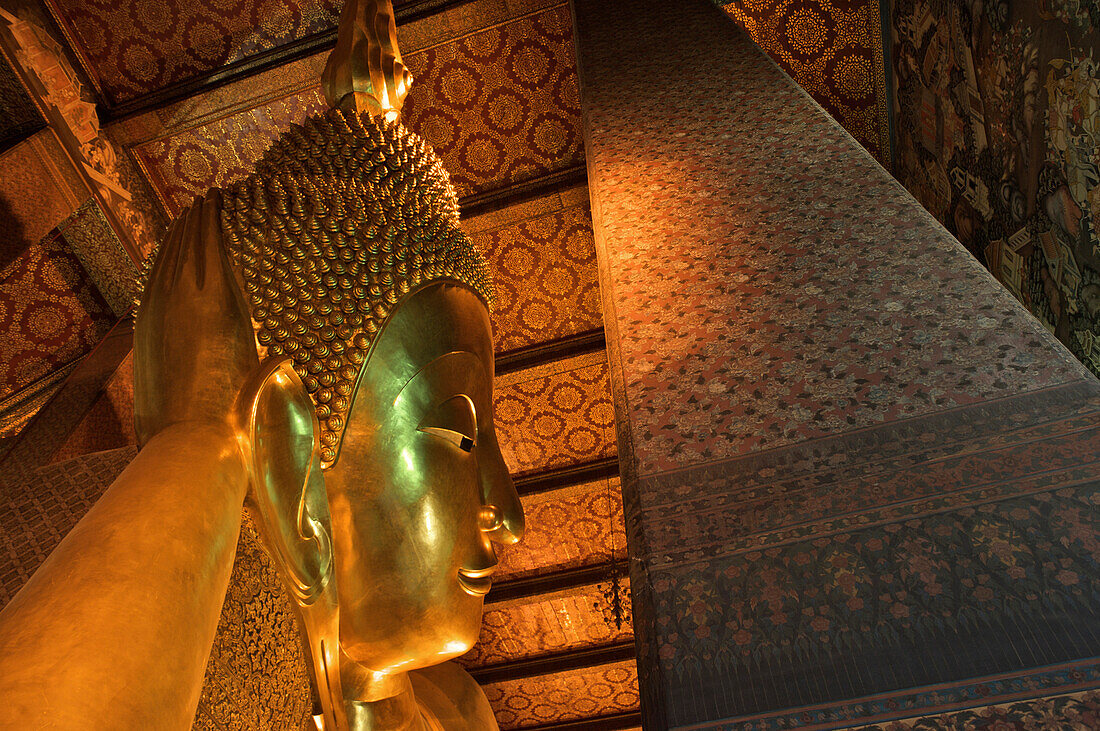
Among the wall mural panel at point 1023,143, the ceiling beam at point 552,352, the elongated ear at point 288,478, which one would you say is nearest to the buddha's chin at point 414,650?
the elongated ear at point 288,478

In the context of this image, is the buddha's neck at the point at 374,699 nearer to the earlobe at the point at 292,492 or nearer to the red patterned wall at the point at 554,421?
the earlobe at the point at 292,492

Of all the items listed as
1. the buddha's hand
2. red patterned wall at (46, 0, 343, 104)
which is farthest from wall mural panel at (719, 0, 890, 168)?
the buddha's hand

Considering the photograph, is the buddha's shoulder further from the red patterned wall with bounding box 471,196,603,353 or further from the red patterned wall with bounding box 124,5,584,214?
the red patterned wall with bounding box 124,5,584,214

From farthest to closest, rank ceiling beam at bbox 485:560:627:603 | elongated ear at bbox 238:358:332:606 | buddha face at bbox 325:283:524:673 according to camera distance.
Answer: ceiling beam at bbox 485:560:627:603, buddha face at bbox 325:283:524:673, elongated ear at bbox 238:358:332:606

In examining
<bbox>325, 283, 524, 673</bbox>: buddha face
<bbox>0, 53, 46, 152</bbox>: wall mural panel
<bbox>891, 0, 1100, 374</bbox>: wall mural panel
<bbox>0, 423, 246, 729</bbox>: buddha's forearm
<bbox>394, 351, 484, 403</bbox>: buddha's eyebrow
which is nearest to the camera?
<bbox>0, 423, 246, 729</bbox>: buddha's forearm

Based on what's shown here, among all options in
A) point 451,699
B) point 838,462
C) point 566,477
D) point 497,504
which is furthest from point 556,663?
point 838,462

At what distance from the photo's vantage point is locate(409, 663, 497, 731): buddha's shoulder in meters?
2.05

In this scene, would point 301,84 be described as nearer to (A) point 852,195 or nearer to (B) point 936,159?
(B) point 936,159

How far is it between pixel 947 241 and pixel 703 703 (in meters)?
0.91

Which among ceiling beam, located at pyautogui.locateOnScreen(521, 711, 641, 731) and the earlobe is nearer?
the earlobe

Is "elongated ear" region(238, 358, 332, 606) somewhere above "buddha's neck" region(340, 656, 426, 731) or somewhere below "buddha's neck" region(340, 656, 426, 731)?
above

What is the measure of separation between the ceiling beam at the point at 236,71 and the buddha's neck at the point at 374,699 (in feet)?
10.2

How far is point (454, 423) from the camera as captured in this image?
66.2 inches

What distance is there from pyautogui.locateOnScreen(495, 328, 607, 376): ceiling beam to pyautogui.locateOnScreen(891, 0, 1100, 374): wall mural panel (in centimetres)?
173
